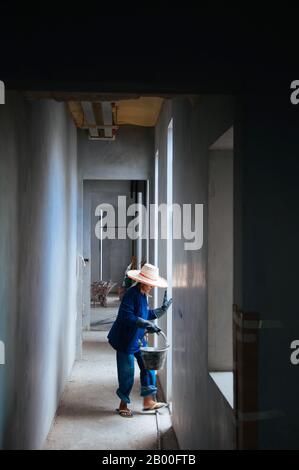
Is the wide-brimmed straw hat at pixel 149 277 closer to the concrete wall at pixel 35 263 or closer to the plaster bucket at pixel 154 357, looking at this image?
the plaster bucket at pixel 154 357

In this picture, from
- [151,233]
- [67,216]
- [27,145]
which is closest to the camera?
[27,145]

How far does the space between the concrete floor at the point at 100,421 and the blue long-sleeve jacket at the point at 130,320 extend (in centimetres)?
66

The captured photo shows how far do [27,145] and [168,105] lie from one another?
2.63 metres

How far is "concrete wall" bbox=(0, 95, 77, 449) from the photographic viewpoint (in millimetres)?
3420

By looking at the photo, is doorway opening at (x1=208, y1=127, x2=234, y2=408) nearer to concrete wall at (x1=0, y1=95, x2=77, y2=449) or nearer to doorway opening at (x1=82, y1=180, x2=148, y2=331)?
concrete wall at (x1=0, y1=95, x2=77, y2=449)

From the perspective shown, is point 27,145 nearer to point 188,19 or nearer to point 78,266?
point 188,19

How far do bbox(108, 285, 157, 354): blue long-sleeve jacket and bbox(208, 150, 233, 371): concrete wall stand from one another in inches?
95.8

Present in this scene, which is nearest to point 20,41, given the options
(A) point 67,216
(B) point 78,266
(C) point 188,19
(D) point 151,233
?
(C) point 188,19

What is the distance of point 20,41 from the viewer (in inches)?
93.8

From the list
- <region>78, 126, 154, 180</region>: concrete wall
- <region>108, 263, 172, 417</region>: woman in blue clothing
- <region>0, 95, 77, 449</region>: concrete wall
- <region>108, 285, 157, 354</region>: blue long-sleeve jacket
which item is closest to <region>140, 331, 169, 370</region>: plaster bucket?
<region>108, 263, 172, 417</region>: woman in blue clothing

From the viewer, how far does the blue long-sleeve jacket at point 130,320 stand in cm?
599

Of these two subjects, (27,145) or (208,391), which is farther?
(27,145)

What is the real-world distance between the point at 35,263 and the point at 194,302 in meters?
1.20

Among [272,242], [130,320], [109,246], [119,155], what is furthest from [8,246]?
[109,246]
